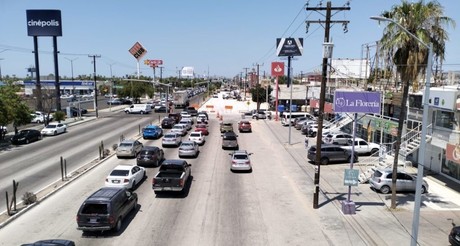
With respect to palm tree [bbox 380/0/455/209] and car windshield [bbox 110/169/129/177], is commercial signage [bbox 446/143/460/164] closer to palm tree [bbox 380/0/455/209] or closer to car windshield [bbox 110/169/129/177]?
palm tree [bbox 380/0/455/209]

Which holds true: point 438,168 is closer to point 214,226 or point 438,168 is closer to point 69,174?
point 214,226

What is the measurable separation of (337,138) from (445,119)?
13.4m

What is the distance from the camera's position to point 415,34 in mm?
19234

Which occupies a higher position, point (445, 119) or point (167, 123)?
point (445, 119)

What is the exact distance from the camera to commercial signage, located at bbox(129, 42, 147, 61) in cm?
12753

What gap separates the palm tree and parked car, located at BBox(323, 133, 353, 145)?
67.0 ft

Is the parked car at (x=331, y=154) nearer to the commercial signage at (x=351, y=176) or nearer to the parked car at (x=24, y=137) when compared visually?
the commercial signage at (x=351, y=176)

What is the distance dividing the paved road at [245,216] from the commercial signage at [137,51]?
4040 inches

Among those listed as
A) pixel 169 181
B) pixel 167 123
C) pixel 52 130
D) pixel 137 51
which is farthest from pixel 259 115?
pixel 137 51

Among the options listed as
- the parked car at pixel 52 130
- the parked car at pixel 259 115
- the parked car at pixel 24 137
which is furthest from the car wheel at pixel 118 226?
the parked car at pixel 259 115

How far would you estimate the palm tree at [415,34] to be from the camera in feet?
62.7

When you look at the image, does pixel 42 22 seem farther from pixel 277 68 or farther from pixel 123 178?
pixel 123 178

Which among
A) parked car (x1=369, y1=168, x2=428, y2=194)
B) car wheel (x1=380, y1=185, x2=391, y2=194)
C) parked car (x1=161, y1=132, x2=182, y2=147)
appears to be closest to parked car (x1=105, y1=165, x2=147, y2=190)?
parked car (x1=161, y1=132, x2=182, y2=147)

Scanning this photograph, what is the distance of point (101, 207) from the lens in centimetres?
1672
